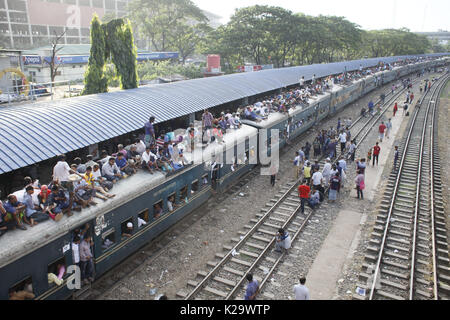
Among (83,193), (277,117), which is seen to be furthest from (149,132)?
(277,117)

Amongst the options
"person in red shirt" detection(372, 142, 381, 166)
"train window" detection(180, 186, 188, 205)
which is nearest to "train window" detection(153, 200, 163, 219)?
"train window" detection(180, 186, 188, 205)

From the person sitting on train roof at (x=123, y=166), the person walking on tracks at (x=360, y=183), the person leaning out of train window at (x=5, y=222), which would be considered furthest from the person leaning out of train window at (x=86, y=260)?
the person walking on tracks at (x=360, y=183)

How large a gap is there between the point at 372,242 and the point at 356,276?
7.86ft

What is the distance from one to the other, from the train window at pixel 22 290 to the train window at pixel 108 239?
236 centimetres

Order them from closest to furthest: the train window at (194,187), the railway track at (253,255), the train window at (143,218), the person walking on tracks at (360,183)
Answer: the railway track at (253,255) → the train window at (143,218) → the train window at (194,187) → the person walking on tracks at (360,183)

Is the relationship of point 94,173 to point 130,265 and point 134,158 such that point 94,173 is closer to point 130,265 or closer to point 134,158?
point 134,158

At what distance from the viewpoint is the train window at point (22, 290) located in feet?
25.1

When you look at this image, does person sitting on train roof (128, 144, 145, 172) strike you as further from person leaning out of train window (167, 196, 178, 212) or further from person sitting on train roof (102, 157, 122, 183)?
person leaning out of train window (167, 196, 178, 212)

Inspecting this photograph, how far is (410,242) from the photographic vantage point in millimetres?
13492

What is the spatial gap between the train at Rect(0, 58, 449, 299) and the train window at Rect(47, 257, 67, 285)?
0.09ft

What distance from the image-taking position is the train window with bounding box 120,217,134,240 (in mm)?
10909

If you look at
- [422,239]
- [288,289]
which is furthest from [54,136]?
[422,239]

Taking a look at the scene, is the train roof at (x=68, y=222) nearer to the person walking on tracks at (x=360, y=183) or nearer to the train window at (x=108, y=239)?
the train window at (x=108, y=239)

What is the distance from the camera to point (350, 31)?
67938mm
